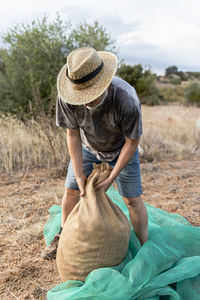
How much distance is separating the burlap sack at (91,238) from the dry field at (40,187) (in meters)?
0.33

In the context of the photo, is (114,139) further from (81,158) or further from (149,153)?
(149,153)

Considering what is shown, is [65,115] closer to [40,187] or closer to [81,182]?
[81,182]

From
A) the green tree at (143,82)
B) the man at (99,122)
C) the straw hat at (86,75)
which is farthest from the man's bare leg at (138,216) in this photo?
the green tree at (143,82)

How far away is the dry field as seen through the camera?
2174mm

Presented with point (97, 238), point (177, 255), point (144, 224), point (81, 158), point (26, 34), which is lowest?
point (177, 255)

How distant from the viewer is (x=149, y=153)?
5.25 m

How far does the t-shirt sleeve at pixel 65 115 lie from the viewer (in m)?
1.94

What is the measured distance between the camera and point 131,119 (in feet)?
5.97

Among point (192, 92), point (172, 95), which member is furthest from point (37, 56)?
point (172, 95)

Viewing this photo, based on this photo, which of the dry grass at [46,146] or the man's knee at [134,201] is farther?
the dry grass at [46,146]

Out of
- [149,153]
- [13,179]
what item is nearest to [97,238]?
[13,179]

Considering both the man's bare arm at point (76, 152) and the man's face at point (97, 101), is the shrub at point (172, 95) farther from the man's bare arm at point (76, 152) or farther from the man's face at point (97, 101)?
the man's face at point (97, 101)

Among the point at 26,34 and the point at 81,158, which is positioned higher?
the point at 26,34

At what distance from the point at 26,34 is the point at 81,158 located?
5.58m
